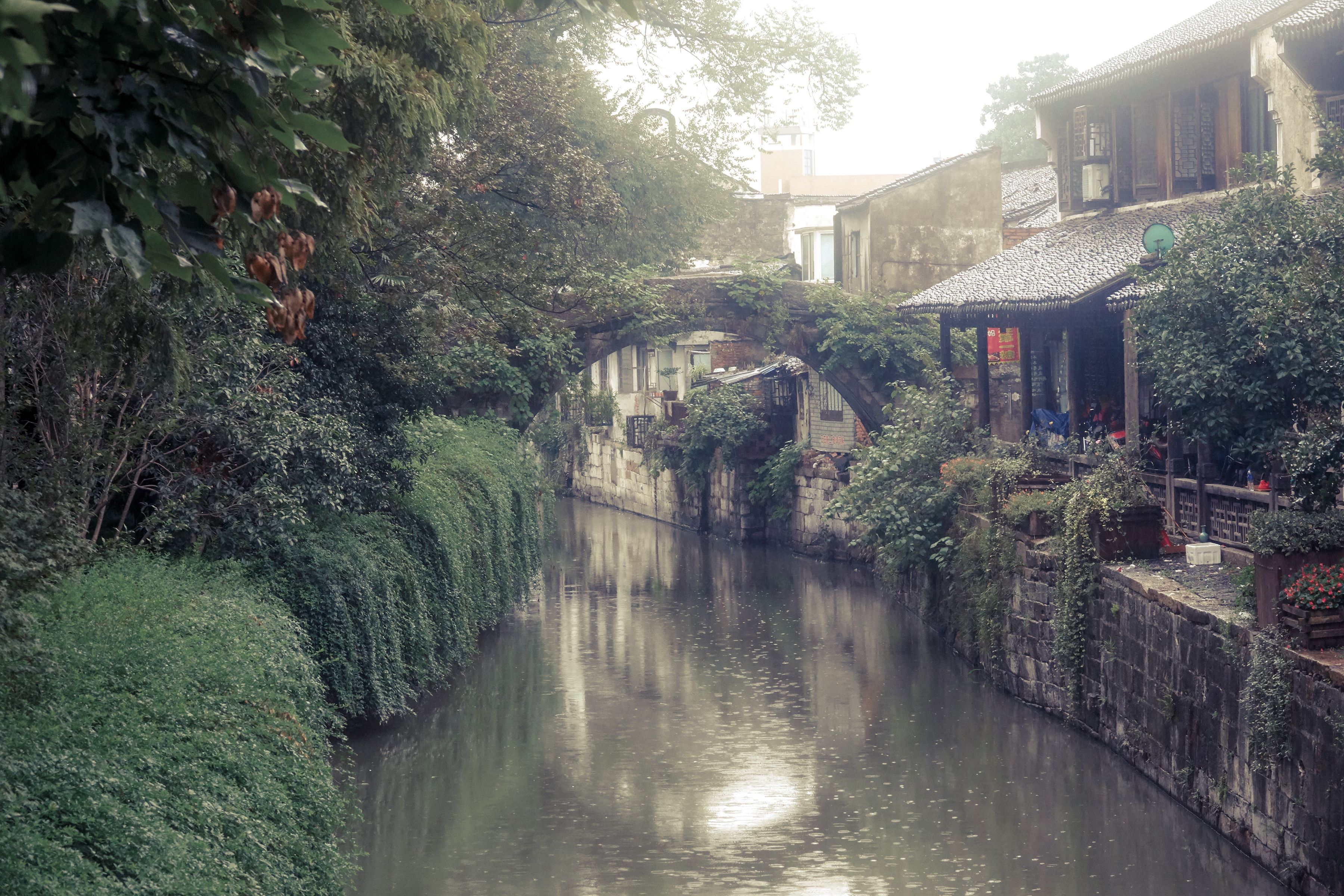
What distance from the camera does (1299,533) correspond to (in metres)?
9.11

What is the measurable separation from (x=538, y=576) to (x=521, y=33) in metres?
9.03

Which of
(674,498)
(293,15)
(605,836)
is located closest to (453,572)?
(605,836)

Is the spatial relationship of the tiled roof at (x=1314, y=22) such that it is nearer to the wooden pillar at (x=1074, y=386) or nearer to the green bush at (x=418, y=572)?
the wooden pillar at (x=1074, y=386)

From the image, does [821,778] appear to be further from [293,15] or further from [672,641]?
[293,15]

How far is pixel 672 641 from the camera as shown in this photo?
2009cm

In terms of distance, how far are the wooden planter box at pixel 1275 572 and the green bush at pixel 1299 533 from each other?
0.05 metres

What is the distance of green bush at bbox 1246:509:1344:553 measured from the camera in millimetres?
9102

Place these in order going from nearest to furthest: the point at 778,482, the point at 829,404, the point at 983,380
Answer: the point at 983,380 → the point at 778,482 → the point at 829,404

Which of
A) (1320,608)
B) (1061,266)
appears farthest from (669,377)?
(1320,608)

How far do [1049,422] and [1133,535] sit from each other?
6.87m

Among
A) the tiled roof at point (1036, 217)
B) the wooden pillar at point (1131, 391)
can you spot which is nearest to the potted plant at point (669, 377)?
the tiled roof at point (1036, 217)

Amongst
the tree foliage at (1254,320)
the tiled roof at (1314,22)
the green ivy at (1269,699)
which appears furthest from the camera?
the tiled roof at (1314,22)

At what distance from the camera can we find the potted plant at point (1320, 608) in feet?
29.1

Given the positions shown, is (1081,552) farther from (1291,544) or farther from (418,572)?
(418,572)
